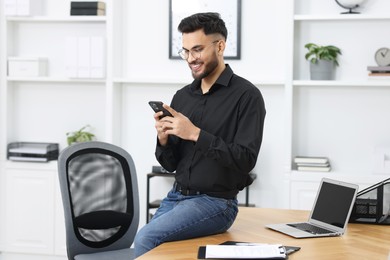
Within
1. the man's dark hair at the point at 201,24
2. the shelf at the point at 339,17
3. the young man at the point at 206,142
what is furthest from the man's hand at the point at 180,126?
the shelf at the point at 339,17

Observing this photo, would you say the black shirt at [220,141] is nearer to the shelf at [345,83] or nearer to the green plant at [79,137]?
the shelf at [345,83]

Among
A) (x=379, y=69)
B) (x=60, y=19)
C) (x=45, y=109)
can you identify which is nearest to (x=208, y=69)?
(x=379, y=69)

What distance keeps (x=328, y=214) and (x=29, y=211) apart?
9.40ft

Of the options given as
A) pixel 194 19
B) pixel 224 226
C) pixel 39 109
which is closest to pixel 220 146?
pixel 224 226

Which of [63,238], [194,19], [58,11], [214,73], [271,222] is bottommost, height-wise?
[63,238]

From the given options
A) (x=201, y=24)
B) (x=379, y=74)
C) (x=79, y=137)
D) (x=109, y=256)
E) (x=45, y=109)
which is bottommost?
(x=109, y=256)

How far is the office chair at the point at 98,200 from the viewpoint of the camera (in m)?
3.24

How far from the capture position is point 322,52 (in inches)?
185

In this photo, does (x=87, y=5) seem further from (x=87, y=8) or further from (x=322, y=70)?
(x=322, y=70)

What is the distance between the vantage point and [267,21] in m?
4.93

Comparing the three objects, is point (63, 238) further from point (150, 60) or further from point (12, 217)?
point (150, 60)

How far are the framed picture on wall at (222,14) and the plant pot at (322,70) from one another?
1.83ft

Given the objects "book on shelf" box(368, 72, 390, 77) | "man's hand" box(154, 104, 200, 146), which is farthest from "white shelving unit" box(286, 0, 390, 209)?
"man's hand" box(154, 104, 200, 146)

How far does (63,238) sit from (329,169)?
2.04m
